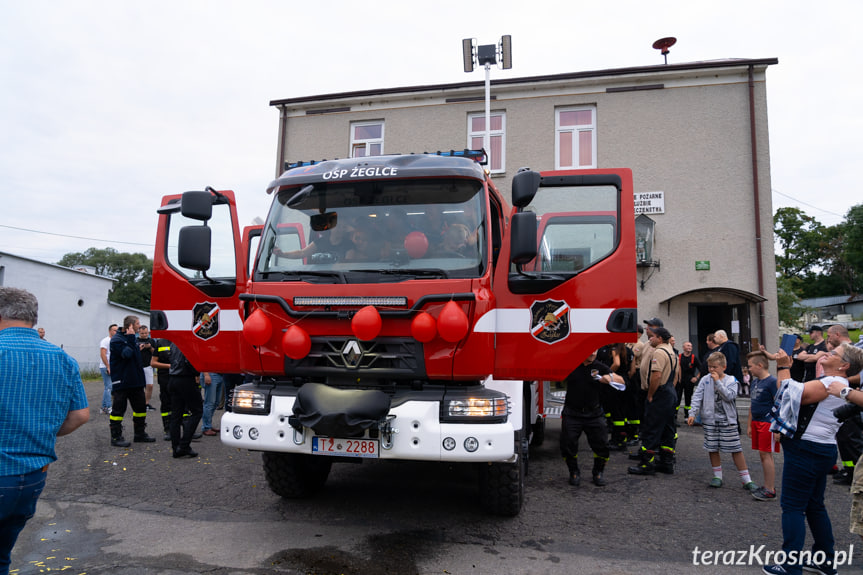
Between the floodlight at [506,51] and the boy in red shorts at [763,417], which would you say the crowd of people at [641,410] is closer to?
the boy in red shorts at [763,417]

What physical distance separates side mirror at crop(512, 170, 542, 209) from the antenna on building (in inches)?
521

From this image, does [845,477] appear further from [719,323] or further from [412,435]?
[719,323]

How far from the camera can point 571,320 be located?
14.3 ft

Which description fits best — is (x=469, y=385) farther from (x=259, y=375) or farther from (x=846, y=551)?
(x=846, y=551)

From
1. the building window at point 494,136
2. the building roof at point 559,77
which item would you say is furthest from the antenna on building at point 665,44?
the building window at point 494,136

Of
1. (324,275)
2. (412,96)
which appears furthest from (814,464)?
(412,96)

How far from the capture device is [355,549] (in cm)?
A: 405

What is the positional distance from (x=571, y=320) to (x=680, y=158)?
1087 centimetres

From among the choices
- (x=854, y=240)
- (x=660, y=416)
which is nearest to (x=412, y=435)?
(x=660, y=416)

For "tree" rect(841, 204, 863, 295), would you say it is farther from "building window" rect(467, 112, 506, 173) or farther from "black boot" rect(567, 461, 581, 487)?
"black boot" rect(567, 461, 581, 487)

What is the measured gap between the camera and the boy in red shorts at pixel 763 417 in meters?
5.50

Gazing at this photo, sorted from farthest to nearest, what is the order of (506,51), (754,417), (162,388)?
(506,51), (162,388), (754,417)

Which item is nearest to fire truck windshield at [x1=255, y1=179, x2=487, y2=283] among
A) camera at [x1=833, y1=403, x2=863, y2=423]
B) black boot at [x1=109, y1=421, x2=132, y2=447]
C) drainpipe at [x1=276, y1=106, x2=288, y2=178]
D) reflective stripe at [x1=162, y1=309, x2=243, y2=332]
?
reflective stripe at [x1=162, y1=309, x2=243, y2=332]

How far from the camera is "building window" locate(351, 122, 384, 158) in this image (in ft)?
51.3
